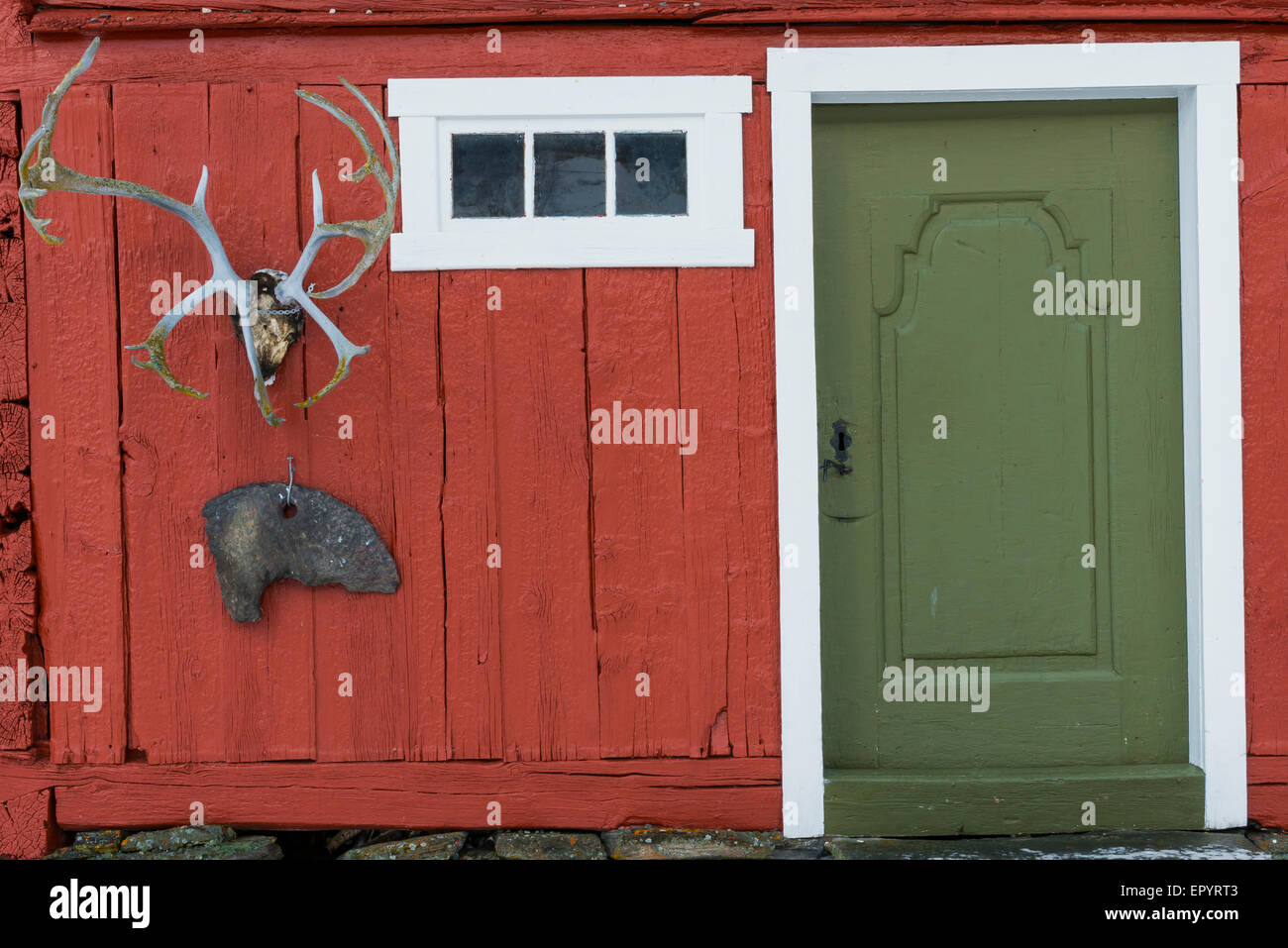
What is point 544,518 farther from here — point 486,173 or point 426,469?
point 486,173

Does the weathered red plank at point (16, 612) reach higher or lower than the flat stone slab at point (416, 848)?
higher

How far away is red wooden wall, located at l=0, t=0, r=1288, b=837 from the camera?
325 centimetres

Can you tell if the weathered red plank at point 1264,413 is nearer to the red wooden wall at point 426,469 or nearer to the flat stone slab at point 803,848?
the red wooden wall at point 426,469

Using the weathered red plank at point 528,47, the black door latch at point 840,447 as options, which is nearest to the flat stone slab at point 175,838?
the black door latch at point 840,447

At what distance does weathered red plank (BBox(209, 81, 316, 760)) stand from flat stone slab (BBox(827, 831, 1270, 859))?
1.75 meters

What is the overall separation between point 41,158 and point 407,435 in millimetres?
1228

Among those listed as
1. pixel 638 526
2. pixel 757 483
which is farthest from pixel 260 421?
pixel 757 483

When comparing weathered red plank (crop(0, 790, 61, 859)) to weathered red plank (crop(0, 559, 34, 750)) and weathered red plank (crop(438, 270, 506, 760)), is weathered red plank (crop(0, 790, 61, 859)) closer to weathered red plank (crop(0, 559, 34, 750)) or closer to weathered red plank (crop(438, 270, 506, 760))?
weathered red plank (crop(0, 559, 34, 750))

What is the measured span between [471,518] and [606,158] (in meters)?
1.19

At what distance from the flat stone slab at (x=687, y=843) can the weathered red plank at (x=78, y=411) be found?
1624 mm

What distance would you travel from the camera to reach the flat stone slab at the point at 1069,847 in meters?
3.14

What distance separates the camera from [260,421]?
10.8 ft
